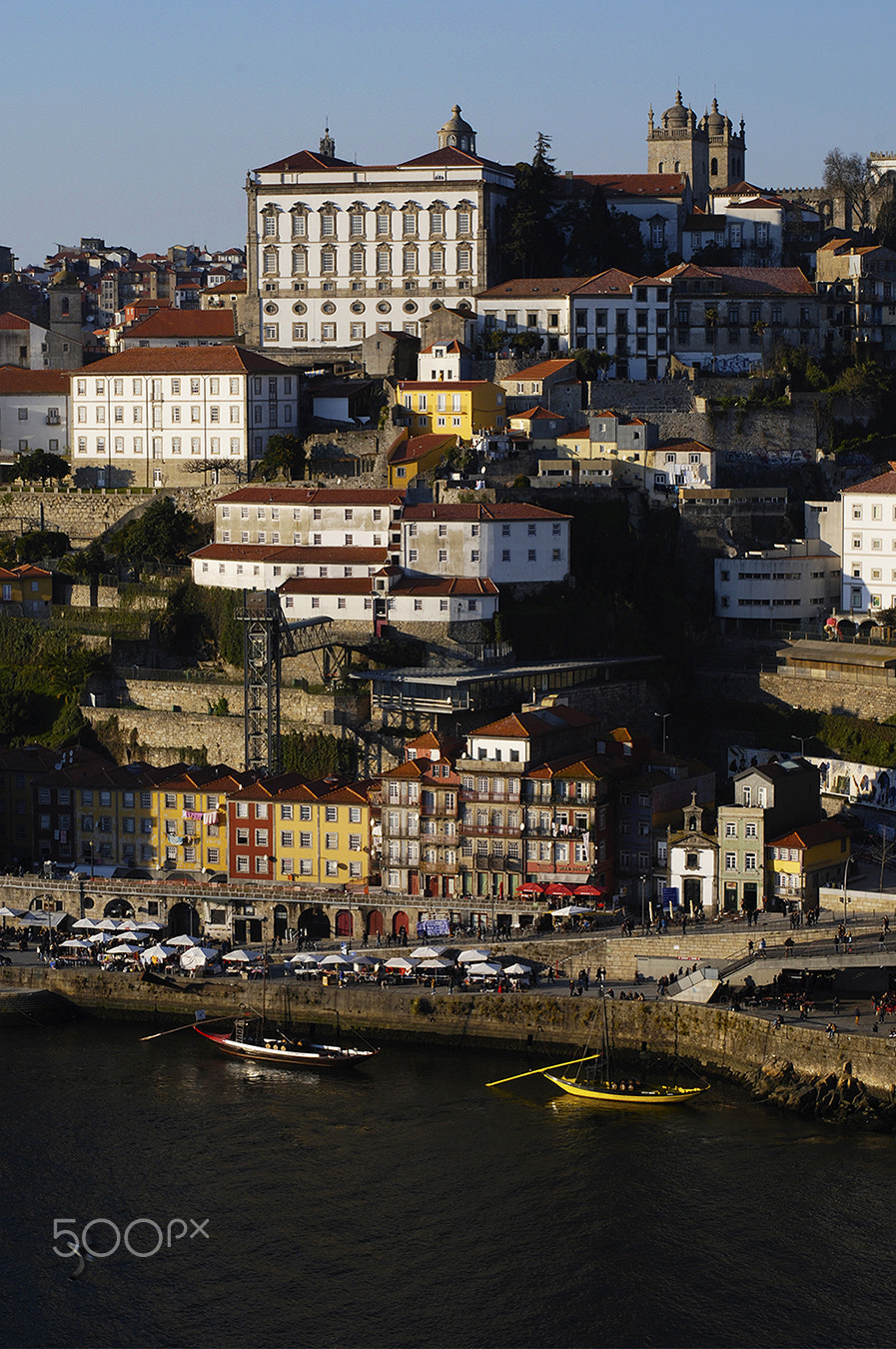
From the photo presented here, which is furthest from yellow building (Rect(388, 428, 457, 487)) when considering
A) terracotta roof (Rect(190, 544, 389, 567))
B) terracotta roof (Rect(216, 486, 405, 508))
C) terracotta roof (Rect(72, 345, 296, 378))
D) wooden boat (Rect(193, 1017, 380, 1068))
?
wooden boat (Rect(193, 1017, 380, 1068))

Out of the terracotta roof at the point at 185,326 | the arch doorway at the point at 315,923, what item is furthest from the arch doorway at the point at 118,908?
the terracotta roof at the point at 185,326

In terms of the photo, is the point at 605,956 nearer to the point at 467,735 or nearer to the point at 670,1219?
the point at 467,735

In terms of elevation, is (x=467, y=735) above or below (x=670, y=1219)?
above

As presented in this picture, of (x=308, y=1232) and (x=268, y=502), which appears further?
(x=268, y=502)

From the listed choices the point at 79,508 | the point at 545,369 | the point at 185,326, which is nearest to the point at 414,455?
the point at 545,369

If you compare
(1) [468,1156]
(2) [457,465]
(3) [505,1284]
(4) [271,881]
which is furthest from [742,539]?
(3) [505,1284]
